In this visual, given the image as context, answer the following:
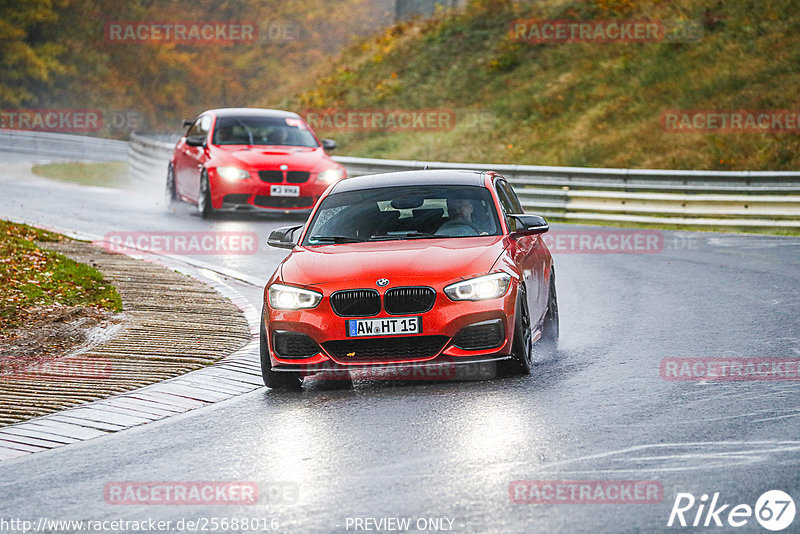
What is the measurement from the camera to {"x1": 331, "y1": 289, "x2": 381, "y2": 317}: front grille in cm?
880

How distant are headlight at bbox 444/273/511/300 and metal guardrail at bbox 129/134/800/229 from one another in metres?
12.7

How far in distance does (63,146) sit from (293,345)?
3293cm

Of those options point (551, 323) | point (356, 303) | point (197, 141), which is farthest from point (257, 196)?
point (356, 303)

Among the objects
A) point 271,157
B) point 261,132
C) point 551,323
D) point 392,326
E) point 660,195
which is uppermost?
point 261,132

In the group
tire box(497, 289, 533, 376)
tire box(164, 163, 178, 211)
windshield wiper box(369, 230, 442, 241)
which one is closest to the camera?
tire box(497, 289, 533, 376)

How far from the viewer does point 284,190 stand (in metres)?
20.7

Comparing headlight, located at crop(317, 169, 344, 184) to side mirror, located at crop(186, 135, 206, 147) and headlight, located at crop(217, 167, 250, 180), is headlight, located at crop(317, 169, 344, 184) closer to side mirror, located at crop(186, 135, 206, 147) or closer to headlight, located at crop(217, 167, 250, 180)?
headlight, located at crop(217, 167, 250, 180)

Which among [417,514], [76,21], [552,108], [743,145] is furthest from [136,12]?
[417,514]

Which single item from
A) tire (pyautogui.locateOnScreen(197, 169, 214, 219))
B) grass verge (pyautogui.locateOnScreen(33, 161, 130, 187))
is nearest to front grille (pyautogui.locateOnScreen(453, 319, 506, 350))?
tire (pyautogui.locateOnScreen(197, 169, 214, 219))

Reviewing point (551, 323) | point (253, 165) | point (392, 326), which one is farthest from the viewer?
point (253, 165)

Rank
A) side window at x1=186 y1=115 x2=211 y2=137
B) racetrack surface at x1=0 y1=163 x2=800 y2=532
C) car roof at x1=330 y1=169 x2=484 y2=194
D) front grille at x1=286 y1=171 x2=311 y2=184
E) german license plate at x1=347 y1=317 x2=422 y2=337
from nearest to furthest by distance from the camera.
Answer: racetrack surface at x1=0 y1=163 x2=800 y2=532 < german license plate at x1=347 y1=317 x2=422 y2=337 < car roof at x1=330 y1=169 x2=484 y2=194 < front grille at x1=286 y1=171 x2=311 y2=184 < side window at x1=186 y1=115 x2=211 y2=137

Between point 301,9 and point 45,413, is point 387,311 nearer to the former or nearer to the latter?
point 45,413

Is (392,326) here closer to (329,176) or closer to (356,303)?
(356,303)

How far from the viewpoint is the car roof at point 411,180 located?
10.5 m
